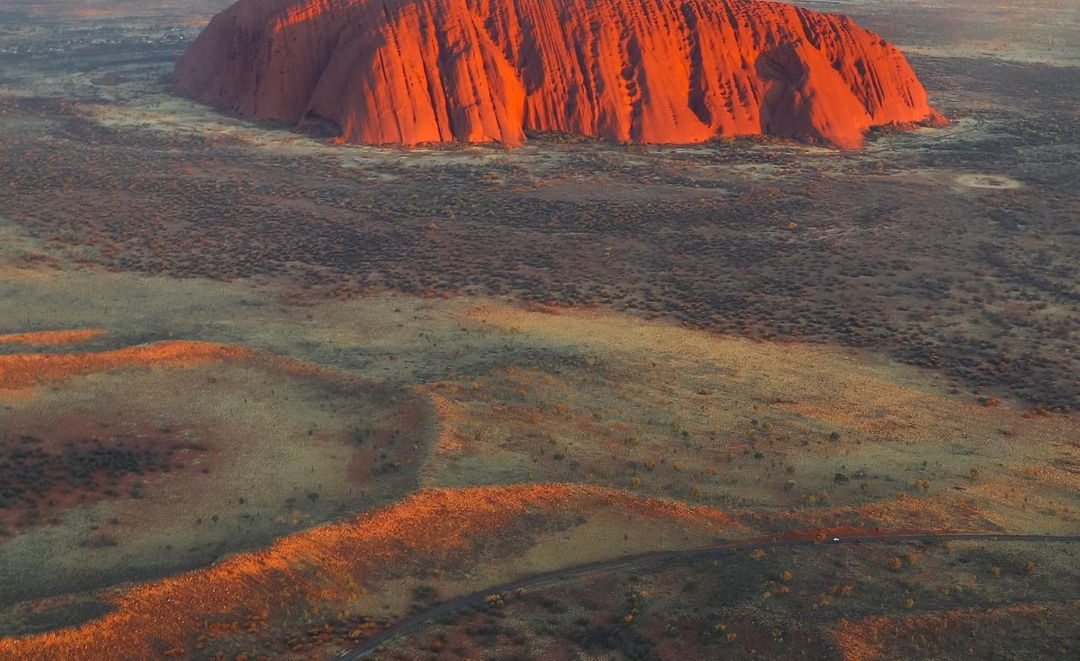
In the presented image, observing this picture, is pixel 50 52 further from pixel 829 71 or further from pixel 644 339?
pixel 644 339

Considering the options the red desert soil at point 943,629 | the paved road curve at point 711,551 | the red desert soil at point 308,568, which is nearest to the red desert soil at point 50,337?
the red desert soil at point 308,568

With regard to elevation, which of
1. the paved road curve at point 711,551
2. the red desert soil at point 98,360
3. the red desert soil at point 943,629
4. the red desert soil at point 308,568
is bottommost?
the red desert soil at point 943,629

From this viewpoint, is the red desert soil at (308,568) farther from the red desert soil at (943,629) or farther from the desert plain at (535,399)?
the red desert soil at (943,629)

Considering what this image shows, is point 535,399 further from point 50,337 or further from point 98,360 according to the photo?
point 50,337

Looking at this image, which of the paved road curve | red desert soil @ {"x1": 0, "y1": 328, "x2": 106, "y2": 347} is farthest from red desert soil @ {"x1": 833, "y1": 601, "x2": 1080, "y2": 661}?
red desert soil @ {"x1": 0, "y1": 328, "x2": 106, "y2": 347}

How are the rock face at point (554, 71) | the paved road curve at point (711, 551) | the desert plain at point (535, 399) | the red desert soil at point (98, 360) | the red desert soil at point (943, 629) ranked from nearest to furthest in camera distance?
1. the red desert soil at point (943, 629)
2. the desert plain at point (535, 399)
3. the paved road curve at point (711, 551)
4. the red desert soil at point (98, 360)
5. the rock face at point (554, 71)

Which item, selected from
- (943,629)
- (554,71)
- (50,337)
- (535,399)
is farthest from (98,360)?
(554,71)

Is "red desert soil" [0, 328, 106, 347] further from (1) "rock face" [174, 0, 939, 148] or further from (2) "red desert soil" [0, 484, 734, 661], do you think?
(1) "rock face" [174, 0, 939, 148]
